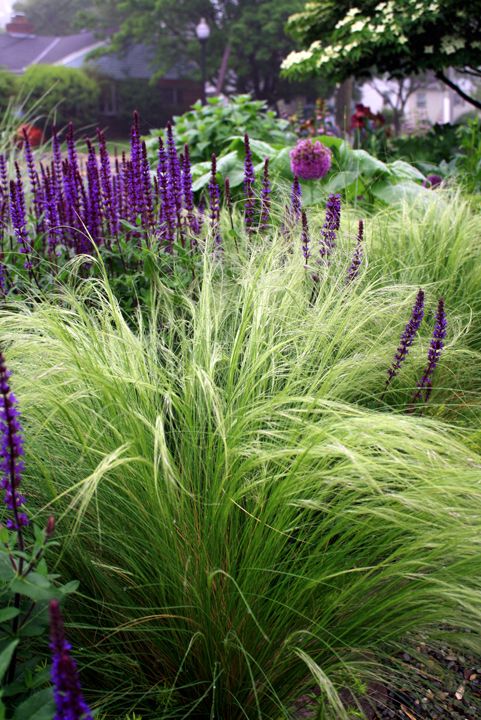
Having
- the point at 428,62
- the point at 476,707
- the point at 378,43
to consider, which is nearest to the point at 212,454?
the point at 476,707

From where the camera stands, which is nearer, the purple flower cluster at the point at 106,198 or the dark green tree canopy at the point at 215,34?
the purple flower cluster at the point at 106,198

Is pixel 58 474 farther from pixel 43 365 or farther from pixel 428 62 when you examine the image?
pixel 428 62

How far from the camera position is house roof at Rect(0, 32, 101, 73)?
147ft

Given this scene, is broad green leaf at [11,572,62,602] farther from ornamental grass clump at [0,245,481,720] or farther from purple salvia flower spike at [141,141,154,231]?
purple salvia flower spike at [141,141,154,231]

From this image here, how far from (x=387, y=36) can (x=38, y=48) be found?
46946 millimetres

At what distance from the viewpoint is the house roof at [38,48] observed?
44875 mm

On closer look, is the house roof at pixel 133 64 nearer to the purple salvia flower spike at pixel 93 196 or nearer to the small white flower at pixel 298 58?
the small white flower at pixel 298 58

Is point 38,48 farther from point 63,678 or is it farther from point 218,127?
point 63,678

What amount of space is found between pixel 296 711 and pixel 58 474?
2.57 feet

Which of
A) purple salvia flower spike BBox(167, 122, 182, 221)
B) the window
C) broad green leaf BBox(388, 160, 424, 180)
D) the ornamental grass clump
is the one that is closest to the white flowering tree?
broad green leaf BBox(388, 160, 424, 180)

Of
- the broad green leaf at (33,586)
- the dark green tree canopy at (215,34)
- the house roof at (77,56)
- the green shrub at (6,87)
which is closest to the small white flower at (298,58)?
the broad green leaf at (33,586)

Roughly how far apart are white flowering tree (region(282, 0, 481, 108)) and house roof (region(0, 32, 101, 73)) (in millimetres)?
37983

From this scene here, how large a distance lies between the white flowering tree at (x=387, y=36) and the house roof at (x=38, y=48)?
3798 cm

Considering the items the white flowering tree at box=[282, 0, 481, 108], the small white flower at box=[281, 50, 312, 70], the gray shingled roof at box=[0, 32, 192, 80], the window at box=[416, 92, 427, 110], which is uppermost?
the white flowering tree at box=[282, 0, 481, 108]
